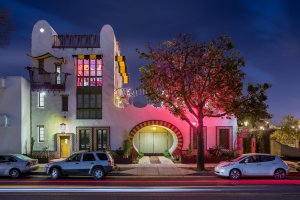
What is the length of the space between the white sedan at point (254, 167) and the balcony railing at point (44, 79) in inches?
614

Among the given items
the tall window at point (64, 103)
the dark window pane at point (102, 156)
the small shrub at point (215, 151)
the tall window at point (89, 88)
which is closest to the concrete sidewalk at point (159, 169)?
the small shrub at point (215, 151)

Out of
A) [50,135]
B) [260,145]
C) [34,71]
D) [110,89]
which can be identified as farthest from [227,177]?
[34,71]

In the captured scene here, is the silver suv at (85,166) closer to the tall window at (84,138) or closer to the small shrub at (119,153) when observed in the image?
the small shrub at (119,153)

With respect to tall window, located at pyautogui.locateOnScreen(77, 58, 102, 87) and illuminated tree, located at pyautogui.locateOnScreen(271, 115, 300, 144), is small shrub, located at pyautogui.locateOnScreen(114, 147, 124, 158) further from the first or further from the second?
illuminated tree, located at pyautogui.locateOnScreen(271, 115, 300, 144)

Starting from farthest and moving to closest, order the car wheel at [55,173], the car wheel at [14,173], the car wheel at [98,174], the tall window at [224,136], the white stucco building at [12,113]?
the tall window at [224,136] < the white stucco building at [12,113] < the car wheel at [14,173] < the car wheel at [55,173] < the car wheel at [98,174]

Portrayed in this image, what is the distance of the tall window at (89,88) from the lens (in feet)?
111

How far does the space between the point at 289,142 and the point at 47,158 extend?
18959mm

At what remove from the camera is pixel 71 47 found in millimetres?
33844

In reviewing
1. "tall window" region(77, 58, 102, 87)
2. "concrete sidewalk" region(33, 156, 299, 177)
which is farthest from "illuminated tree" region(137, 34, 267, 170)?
"tall window" region(77, 58, 102, 87)

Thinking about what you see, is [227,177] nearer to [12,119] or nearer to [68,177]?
[68,177]

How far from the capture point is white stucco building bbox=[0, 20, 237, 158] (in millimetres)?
33500

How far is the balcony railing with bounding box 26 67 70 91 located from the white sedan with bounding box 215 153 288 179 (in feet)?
51.2

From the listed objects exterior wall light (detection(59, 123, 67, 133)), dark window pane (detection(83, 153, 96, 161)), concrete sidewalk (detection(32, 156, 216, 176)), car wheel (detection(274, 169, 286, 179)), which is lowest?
concrete sidewalk (detection(32, 156, 216, 176))

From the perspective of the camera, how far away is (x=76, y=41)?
34156 mm
